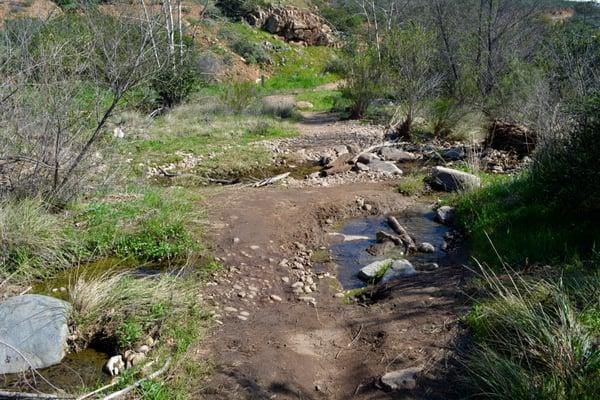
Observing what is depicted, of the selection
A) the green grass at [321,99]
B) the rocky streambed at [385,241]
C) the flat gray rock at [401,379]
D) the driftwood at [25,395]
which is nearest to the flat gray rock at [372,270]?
the rocky streambed at [385,241]

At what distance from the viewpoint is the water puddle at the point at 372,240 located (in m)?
6.56

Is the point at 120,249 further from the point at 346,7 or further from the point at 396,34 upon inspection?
the point at 346,7

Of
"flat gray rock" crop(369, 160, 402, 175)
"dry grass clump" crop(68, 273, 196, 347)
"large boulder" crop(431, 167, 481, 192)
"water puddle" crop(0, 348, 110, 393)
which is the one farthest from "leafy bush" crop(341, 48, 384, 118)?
"water puddle" crop(0, 348, 110, 393)

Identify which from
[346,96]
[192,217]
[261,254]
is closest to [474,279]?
[261,254]

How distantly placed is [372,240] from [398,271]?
146cm

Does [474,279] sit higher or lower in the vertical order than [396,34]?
lower

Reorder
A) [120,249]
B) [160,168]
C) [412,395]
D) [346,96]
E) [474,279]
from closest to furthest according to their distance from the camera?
[412,395] → [474,279] → [120,249] → [160,168] → [346,96]

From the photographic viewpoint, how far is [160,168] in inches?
435

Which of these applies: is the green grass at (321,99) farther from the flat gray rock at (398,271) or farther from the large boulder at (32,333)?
the large boulder at (32,333)

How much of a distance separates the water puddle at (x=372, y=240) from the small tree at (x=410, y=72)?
558 centimetres

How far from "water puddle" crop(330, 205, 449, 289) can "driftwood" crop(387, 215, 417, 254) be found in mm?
81

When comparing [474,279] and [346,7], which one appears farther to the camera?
[346,7]

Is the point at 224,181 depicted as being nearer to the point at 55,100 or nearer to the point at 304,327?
the point at 55,100

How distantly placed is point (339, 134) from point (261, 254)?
8744 mm
